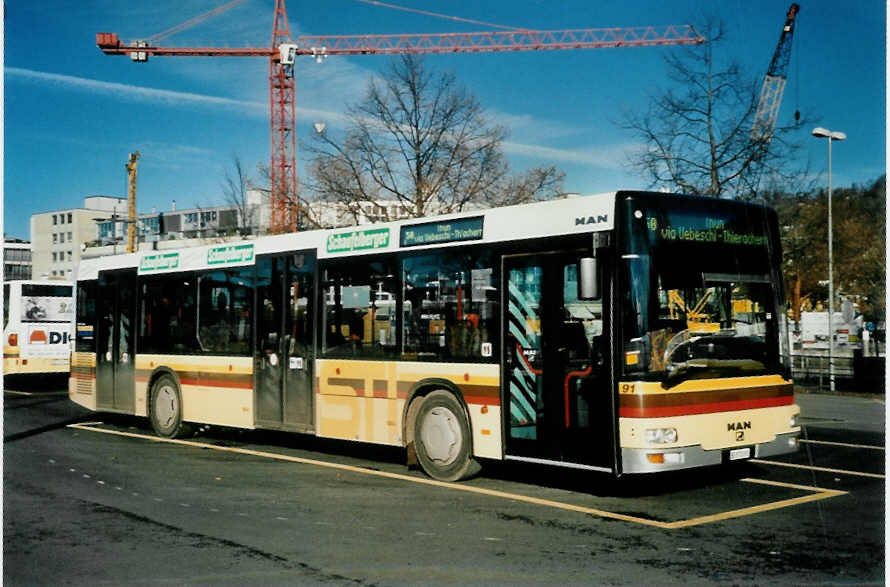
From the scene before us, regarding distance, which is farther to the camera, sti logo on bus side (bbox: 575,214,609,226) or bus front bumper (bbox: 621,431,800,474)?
sti logo on bus side (bbox: 575,214,609,226)

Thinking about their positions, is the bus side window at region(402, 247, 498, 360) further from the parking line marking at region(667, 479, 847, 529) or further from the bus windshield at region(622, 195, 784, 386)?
the parking line marking at region(667, 479, 847, 529)

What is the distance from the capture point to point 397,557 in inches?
270

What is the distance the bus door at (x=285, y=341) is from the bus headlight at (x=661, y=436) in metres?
5.23

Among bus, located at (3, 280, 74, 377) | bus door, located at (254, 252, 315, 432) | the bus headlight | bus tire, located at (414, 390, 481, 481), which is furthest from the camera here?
bus, located at (3, 280, 74, 377)

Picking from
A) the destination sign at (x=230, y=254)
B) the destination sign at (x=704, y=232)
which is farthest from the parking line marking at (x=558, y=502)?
the destination sign at (x=230, y=254)

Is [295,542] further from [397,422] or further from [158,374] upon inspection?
[158,374]

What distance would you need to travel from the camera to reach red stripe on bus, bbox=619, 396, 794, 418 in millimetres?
8570

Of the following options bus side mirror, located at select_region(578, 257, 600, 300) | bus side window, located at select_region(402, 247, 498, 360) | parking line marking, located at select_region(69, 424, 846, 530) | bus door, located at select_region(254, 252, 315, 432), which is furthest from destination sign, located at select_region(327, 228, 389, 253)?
bus side mirror, located at select_region(578, 257, 600, 300)

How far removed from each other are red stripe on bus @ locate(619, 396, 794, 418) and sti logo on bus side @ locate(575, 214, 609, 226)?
1728mm

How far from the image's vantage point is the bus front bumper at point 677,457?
Result: 855 cm

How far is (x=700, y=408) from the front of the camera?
28.9 ft

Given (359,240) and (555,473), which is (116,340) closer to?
(359,240)

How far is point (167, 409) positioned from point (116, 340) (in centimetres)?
194

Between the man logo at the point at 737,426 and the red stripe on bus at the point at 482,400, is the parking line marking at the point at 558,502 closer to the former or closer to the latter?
the man logo at the point at 737,426
